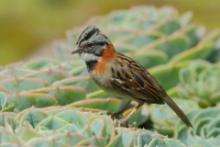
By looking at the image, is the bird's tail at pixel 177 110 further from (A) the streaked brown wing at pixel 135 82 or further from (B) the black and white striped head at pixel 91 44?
(B) the black and white striped head at pixel 91 44

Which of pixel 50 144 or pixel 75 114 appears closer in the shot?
pixel 50 144

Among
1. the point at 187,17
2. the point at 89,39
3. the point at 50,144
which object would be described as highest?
the point at 187,17

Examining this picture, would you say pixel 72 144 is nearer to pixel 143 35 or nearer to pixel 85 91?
pixel 85 91

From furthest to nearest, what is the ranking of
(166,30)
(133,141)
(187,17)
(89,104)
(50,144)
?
(187,17)
(166,30)
(89,104)
(133,141)
(50,144)

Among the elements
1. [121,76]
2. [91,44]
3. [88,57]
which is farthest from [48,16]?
[91,44]

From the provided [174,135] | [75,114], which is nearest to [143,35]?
[174,135]

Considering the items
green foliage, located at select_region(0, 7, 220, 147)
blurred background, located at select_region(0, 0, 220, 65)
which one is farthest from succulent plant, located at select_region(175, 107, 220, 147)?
blurred background, located at select_region(0, 0, 220, 65)

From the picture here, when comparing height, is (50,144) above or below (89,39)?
below

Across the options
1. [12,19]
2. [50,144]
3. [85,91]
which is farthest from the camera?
[12,19]
